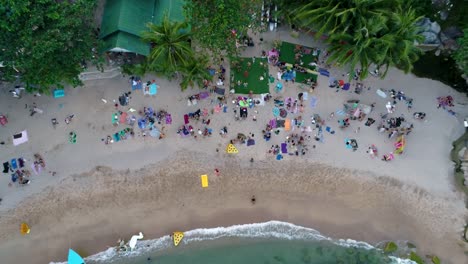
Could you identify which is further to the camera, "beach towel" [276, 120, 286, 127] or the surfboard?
"beach towel" [276, 120, 286, 127]

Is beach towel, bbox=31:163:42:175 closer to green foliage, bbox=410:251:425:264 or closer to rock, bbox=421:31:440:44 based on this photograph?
green foliage, bbox=410:251:425:264

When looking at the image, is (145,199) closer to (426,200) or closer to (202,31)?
(202,31)

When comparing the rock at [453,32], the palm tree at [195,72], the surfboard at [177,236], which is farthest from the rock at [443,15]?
the surfboard at [177,236]

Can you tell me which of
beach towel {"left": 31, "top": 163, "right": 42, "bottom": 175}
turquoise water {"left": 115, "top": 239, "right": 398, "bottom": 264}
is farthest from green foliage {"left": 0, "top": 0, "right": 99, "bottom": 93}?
turquoise water {"left": 115, "top": 239, "right": 398, "bottom": 264}

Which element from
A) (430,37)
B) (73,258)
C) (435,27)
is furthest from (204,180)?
(435,27)

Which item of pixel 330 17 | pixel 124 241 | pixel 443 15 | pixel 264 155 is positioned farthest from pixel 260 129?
pixel 443 15

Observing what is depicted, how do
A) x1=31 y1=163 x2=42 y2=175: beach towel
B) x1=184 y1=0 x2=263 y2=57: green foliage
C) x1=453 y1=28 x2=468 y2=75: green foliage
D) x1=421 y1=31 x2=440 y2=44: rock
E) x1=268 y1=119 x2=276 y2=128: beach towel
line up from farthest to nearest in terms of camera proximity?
1. x1=268 y1=119 x2=276 y2=128: beach towel
2. x1=421 y1=31 x2=440 y2=44: rock
3. x1=31 y1=163 x2=42 y2=175: beach towel
4. x1=453 y1=28 x2=468 y2=75: green foliage
5. x1=184 y1=0 x2=263 y2=57: green foliage

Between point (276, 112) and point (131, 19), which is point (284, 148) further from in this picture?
point (131, 19)

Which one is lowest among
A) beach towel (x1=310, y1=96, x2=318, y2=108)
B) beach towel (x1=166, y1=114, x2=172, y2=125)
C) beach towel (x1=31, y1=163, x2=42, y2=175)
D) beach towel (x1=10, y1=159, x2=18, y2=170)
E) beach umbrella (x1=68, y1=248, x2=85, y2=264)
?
beach umbrella (x1=68, y1=248, x2=85, y2=264)
